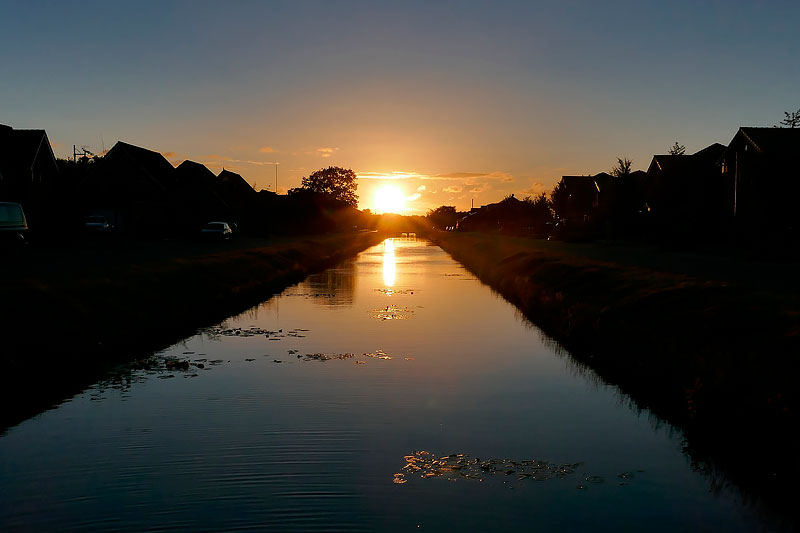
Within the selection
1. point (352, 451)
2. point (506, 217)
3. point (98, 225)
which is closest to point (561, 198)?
point (506, 217)

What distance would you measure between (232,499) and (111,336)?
1328 cm

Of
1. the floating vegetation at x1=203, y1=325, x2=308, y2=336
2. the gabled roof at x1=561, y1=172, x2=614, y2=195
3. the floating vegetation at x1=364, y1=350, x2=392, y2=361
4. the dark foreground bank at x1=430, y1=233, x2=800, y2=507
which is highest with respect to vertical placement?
the gabled roof at x1=561, y1=172, x2=614, y2=195

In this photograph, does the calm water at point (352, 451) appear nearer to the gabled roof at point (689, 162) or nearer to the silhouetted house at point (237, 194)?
the gabled roof at point (689, 162)

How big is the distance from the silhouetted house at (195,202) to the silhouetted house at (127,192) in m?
5.36

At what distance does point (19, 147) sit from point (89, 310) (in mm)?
48813

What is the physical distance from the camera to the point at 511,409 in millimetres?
14234

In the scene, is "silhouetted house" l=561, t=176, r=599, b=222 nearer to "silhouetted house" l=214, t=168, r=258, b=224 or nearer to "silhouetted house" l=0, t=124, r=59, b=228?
"silhouetted house" l=214, t=168, r=258, b=224

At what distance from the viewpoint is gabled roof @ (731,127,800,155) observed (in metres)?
57.3

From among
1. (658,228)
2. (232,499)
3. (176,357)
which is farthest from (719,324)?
(658,228)

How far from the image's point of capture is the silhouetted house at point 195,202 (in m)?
81.7

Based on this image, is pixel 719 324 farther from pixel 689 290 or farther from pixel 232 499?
pixel 232 499

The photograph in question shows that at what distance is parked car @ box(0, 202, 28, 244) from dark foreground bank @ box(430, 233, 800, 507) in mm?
24618

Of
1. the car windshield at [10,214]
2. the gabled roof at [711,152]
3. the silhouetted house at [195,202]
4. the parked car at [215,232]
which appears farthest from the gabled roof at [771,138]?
the silhouetted house at [195,202]

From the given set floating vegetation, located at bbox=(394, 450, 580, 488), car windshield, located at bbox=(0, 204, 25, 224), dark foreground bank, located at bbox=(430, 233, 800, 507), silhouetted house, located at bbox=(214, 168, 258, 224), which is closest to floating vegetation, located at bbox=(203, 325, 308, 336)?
dark foreground bank, located at bbox=(430, 233, 800, 507)
